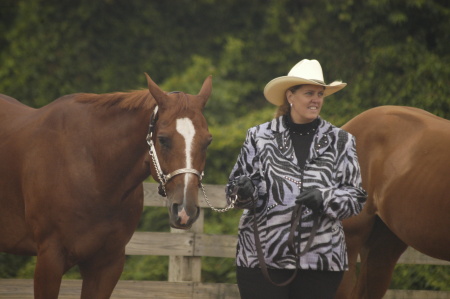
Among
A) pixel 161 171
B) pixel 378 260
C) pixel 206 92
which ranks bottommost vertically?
pixel 378 260

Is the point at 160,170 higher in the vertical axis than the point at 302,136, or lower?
lower

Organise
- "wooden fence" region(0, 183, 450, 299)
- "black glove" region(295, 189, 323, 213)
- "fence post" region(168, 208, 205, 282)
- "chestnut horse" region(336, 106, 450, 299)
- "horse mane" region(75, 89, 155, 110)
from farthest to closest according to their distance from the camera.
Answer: "fence post" region(168, 208, 205, 282) < "wooden fence" region(0, 183, 450, 299) < "chestnut horse" region(336, 106, 450, 299) < "horse mane" region(75, 89, 155, 110) < "black glove" region(295, 189, 323, 213)

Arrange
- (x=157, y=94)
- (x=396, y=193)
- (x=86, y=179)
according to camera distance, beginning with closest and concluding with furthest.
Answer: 1. (x=157, y=94)
2. (x=86, y=179)
3. (x=396, y=193)

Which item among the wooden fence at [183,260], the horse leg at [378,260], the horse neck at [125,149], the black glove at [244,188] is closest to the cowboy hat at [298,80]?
the black glove at [244,188]

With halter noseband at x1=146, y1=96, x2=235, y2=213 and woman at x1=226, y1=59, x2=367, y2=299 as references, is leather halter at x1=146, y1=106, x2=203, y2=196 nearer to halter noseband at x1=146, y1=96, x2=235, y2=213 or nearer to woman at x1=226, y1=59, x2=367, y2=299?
halter noseband at x1=146, y1=96, x2=235, y2=213

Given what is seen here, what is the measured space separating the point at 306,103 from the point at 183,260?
301 centimetres

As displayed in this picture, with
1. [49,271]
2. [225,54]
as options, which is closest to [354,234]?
[49,271]

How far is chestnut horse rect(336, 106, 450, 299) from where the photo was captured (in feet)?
14.9

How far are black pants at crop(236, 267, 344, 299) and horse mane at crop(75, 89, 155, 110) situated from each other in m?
1.24

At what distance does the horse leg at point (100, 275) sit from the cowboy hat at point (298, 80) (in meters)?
1.39

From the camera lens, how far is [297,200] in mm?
3076

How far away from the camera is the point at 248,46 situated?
35.5 feet

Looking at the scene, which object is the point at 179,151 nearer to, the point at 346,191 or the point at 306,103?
the point at 306,103

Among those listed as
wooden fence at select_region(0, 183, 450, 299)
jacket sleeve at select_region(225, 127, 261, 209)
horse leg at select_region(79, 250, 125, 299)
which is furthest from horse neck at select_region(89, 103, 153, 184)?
wooden fence at select_region(0, 183, 450, 299)
